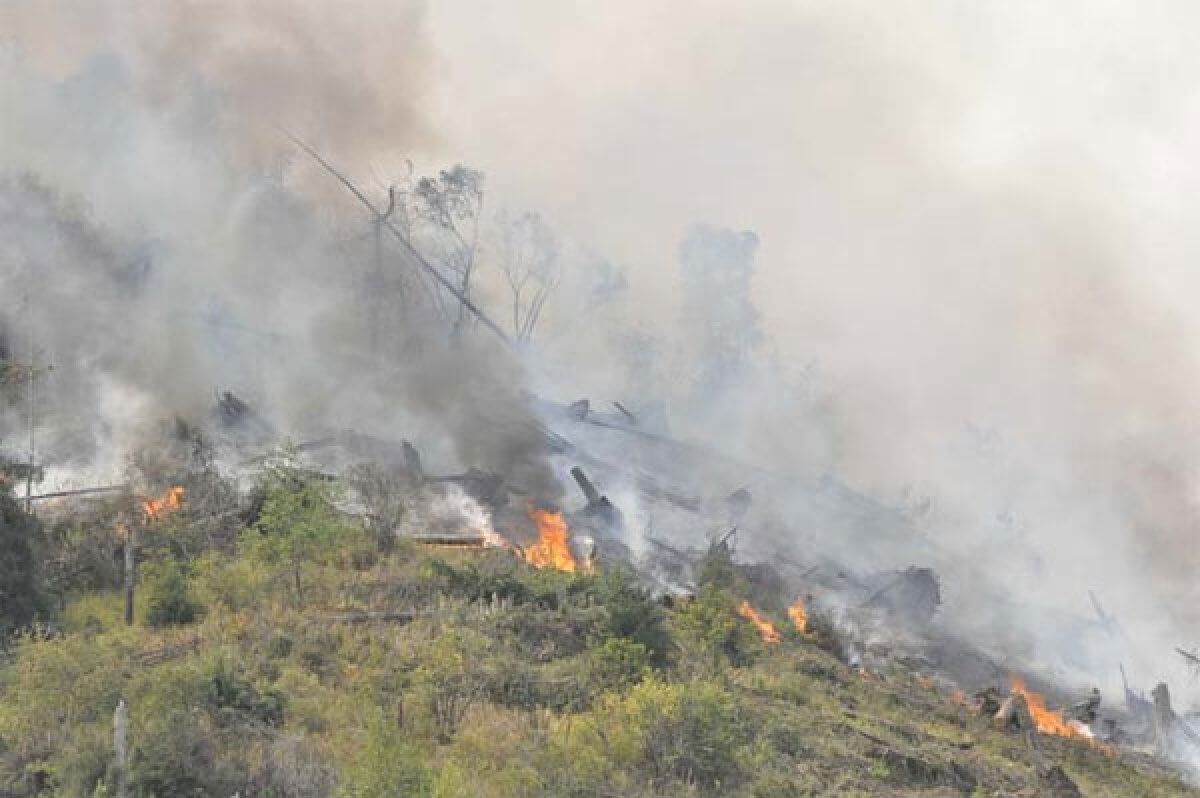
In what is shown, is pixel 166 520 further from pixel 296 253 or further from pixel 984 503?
pixel 984 503

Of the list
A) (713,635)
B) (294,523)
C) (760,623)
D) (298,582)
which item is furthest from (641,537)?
(298,582)

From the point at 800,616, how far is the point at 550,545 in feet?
23.2

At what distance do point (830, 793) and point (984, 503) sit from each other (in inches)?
1617

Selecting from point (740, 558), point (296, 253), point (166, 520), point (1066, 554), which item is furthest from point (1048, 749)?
point (296, 253)

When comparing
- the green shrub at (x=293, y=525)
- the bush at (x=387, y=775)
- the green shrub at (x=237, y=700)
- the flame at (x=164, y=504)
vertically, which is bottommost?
the bush at (x=387, y=775)

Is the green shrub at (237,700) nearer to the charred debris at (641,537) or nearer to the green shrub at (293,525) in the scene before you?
the green shrub at (293,525)

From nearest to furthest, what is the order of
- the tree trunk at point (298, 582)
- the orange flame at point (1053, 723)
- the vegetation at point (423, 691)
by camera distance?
→ the vegetation at point (423, 691) → the tree trunk at point (298, 582) → the orange flame at point (1053, 723)

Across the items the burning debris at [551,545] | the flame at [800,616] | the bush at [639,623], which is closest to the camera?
the bush at [639,623]

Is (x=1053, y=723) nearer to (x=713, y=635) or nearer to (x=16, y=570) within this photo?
(x=713, y=635)

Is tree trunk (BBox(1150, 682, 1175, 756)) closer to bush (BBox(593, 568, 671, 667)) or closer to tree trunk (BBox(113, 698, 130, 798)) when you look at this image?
bush (BBox(593, 568, 671, 667))

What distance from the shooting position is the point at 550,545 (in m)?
29.5

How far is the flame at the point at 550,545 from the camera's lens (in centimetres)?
2812

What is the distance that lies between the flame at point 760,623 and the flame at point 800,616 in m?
0.84

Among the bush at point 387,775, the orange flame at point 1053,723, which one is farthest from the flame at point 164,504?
the orange flame at point 1053,723
